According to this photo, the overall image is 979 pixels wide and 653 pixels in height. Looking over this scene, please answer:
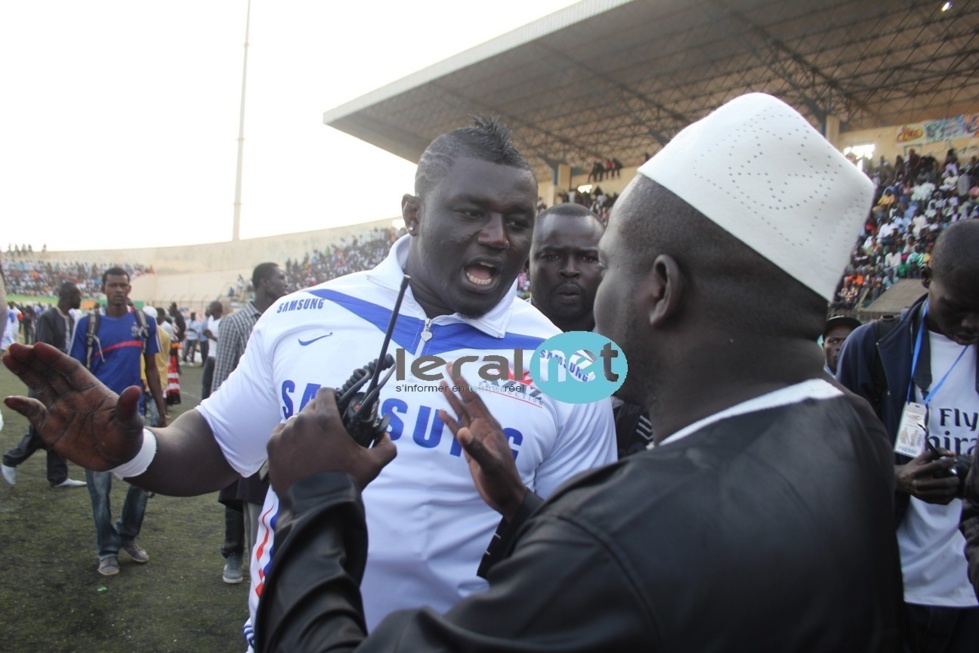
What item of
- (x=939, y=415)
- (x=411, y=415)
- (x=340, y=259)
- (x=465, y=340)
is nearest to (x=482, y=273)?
(x=465, y=340)

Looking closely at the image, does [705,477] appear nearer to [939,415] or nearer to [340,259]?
[939,415]

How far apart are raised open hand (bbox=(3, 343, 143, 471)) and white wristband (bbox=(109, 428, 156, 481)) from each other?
0.03 meters

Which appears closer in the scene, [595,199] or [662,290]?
[662,290]

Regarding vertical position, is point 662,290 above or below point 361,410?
above

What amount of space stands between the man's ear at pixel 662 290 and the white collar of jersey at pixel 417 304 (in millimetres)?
1002

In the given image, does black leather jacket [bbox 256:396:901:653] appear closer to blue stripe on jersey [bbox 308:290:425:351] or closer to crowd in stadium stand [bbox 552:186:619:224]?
blue stripe on jersey [bbox 308:290:425:351]

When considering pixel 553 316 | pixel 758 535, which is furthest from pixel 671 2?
pixel 758 535

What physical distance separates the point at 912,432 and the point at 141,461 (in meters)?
2.96

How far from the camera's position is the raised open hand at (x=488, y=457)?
162 centimetres

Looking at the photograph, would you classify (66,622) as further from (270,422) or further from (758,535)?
(758,535)

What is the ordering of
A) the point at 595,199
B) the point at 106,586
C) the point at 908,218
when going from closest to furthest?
the point at 106,586 → the point at 908,218 → the point at 595,199

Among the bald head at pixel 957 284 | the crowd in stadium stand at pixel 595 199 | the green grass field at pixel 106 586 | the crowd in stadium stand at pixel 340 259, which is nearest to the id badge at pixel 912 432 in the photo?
the bald head at pixel 957 284

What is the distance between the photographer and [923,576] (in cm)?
301

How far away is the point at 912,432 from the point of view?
3.00 metres
